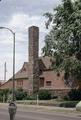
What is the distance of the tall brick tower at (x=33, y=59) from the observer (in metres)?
66.5

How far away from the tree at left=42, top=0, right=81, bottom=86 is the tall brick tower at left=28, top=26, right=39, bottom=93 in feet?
73.2

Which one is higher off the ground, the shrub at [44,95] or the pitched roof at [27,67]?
the pitched roof at [27,67]

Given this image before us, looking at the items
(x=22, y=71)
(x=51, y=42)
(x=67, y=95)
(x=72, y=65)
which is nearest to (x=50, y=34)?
(x=51, y=42)

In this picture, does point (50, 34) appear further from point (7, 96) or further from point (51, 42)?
point (7, 96)

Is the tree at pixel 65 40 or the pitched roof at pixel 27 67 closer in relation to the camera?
the tree at pixel 65 40

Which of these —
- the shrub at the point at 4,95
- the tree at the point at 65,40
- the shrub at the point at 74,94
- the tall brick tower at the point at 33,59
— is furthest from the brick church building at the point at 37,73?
the tree at the point at 65,40

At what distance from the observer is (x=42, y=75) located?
225 feet

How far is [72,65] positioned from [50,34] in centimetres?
426

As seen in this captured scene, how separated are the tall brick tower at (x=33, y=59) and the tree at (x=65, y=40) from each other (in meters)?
22.3

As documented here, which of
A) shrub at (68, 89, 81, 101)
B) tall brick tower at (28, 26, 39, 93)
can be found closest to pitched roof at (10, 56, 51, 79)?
tall brick tower at (28, 26, 39, 93)

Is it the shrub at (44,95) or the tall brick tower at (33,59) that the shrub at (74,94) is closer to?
the shrub at (44,95)

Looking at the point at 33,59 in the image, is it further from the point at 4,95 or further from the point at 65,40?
the point at 65,40

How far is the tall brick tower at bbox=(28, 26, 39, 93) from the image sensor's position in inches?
2618

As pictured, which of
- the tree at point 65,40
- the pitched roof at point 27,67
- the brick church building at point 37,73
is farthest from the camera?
the pitched roof at point 27,67
